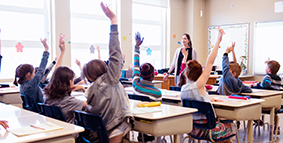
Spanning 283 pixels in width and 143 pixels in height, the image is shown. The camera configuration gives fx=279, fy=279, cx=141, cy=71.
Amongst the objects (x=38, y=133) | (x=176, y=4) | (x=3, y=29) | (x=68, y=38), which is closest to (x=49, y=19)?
(x=68, y=38)

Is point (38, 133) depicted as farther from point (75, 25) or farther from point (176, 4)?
point (176, 4)

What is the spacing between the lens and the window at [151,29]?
8242mm

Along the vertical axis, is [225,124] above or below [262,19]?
below

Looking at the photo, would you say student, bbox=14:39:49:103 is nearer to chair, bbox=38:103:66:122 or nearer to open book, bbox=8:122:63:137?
chair, bbox=38:103:66:122

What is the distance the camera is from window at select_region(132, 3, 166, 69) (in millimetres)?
8242

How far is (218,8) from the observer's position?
8.86 m

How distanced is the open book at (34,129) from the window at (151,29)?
6.51 metres

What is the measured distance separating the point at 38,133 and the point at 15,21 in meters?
5.08

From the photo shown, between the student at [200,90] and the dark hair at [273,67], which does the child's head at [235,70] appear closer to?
the dark hair at [273,67]

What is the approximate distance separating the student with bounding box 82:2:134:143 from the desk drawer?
1.11m

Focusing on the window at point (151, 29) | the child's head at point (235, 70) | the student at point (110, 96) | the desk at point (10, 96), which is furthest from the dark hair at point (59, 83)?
the window at point (151, 29)

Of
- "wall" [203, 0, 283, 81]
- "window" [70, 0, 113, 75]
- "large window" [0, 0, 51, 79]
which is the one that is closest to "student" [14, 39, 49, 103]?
"large window" [0, 0, 51, 79]

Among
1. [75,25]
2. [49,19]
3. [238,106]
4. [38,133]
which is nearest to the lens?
[38,133]

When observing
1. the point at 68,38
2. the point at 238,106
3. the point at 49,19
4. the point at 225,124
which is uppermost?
the point at 49,19
